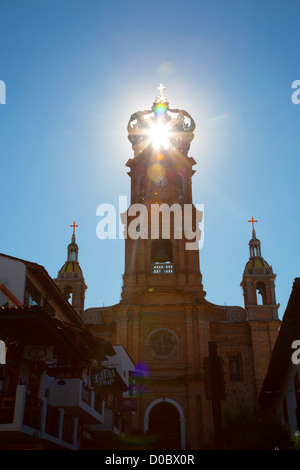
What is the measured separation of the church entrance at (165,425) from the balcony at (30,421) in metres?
19.8

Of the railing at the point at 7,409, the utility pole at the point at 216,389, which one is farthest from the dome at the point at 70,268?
the utility pole at the point at 216,389

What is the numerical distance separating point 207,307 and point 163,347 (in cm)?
470

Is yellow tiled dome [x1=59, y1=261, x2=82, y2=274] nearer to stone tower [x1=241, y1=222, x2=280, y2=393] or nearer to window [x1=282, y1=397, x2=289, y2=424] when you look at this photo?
stone tower [x1=241, y1=222, x2=280, y2=393]

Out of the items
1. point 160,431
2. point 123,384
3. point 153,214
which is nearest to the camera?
point 123,384

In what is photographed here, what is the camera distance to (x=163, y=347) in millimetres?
45031

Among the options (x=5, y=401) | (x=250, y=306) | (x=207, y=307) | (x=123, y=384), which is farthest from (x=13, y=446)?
(x=250, y=306)

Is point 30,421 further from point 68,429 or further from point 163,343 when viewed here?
point 163,343

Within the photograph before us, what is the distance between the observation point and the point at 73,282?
50719mm

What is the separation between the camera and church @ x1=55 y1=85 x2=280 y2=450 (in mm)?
42656

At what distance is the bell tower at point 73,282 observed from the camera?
4994cm

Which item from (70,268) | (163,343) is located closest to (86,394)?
(163,343)

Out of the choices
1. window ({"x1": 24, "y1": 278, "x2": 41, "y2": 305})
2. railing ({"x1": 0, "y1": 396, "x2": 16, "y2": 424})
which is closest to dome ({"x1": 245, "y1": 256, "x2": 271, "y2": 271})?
window ({"x1": 24, "y1": 278, "x2": 41, "y2": 305})

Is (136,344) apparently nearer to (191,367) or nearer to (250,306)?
(191,367)

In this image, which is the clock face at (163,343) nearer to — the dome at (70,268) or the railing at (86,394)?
the dome at (70,268)
